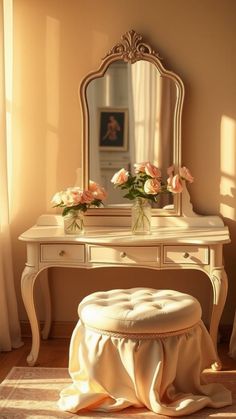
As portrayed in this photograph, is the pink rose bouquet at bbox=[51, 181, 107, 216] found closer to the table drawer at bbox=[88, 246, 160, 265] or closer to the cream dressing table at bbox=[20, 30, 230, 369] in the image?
the cream dressing table at bbox=[20, 30, 230, 369]

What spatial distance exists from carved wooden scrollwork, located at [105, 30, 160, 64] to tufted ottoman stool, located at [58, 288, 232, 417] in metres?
1.50

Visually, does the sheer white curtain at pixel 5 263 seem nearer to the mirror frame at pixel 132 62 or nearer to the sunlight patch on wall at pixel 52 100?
the sunlight patch on wall at pixel 52 100

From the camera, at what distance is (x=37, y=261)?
10.9ft

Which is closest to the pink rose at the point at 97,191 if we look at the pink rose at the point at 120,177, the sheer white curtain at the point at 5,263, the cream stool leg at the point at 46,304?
the pink rose at the point at 120,177

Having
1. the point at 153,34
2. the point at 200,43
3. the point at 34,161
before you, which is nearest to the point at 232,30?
the point at 200,43

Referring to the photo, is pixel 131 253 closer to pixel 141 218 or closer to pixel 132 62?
pixel 141 218

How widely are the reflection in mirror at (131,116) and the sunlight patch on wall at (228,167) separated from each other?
32cm

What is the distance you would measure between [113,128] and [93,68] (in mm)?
398

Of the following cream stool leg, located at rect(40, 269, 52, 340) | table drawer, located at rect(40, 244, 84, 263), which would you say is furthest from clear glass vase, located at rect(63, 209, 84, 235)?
cream stool leg, located at rect(40, 269, 52, 340)

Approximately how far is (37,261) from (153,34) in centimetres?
152

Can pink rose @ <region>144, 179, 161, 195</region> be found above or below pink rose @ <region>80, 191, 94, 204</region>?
above

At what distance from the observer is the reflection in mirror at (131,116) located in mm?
3586

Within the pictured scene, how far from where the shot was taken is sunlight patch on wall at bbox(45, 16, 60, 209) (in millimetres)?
3686

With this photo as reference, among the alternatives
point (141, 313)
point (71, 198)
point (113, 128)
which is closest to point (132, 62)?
point (113, 128)
